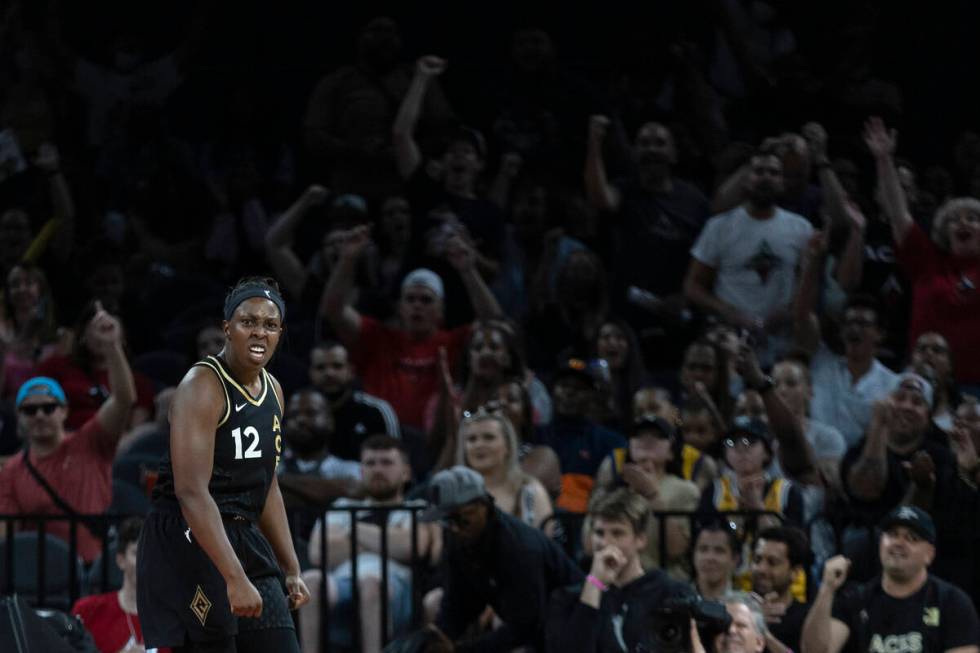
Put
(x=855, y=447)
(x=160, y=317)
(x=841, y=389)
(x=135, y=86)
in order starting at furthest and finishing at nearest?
(x=135, y=86), (x=160, y=317), (x=841, y=389), (x=855, y=447)

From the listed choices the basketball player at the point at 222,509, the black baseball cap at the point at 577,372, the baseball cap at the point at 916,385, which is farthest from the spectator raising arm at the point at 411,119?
the basketball player at the point at 222,509

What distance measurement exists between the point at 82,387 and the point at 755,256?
4.14 metres

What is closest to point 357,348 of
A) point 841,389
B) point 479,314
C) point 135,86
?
point 479,314

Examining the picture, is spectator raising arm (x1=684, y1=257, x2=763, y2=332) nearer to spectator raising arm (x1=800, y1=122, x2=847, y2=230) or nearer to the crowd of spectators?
the crowd of spectators

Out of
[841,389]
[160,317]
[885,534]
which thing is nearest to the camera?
[885,534]

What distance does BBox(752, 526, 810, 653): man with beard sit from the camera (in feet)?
28.9

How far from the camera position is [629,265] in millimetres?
12664

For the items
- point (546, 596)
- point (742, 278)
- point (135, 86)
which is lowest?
point (546, 596)

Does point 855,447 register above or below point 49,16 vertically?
below

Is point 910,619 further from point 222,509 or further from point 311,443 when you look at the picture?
point 222,509

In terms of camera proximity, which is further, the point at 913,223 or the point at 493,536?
the point at 913,223

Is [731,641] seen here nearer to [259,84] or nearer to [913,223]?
[913,223]

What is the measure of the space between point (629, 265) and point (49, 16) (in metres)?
5.36

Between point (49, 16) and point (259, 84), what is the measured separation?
1.69m
